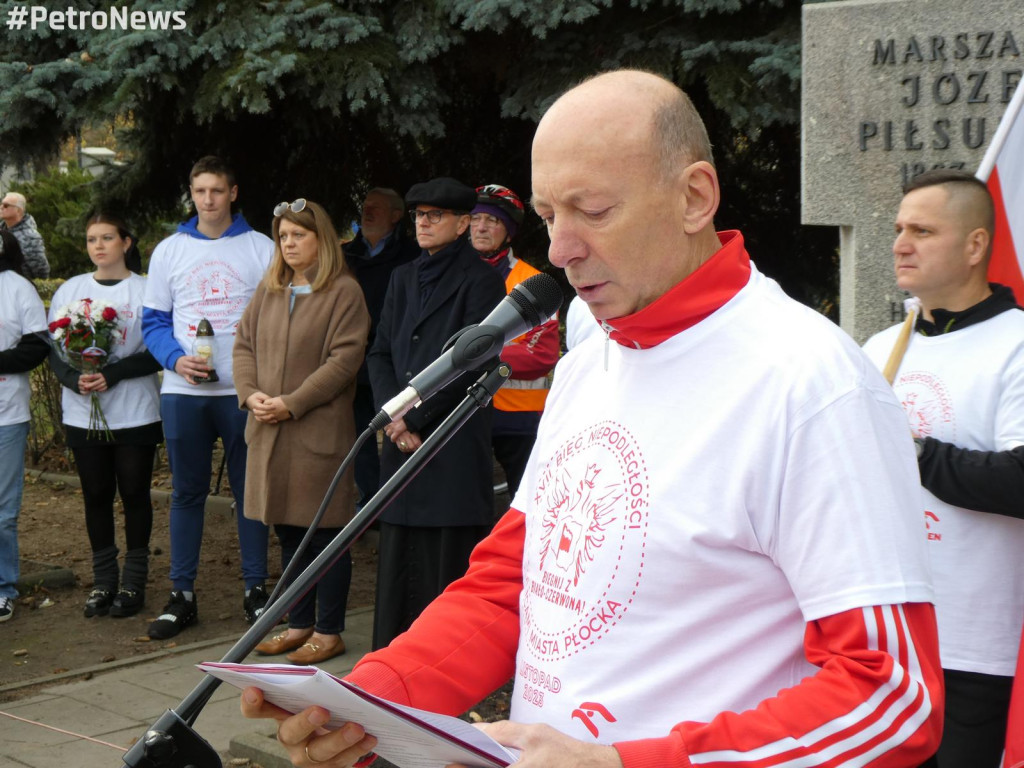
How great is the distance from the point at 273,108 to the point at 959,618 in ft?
18.9

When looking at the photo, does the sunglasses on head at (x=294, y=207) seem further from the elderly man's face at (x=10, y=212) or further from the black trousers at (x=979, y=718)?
the black trousers at (x=979, y=718)

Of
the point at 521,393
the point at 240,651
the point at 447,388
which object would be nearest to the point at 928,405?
A: the point at 240,651

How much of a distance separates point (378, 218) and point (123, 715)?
3.43 m

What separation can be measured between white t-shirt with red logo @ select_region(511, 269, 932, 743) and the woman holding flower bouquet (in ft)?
18.7

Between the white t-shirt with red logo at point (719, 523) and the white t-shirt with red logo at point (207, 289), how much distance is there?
17.3ft

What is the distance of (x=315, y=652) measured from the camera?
6.28 metres

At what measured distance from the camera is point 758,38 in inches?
240

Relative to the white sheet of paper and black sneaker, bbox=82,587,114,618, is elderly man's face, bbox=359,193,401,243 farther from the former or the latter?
the white sheet of paper

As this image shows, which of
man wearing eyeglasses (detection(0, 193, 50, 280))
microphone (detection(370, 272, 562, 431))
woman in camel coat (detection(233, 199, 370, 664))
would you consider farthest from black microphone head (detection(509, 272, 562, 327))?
man wearing eyeglasses (detection(0, 193, 50, 280))

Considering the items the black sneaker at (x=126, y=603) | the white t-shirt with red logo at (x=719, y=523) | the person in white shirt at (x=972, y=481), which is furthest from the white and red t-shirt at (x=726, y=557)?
the black sneaker at (x=126, y=603)

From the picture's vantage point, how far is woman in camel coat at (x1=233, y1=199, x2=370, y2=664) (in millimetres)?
6324

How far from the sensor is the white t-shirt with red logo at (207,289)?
6.92 meters

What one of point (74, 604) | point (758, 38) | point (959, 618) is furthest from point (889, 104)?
point (74, 604)

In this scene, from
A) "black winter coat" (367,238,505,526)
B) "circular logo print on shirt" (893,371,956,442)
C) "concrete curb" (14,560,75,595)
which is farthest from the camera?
"concrete curb" (14,560,75,595)
